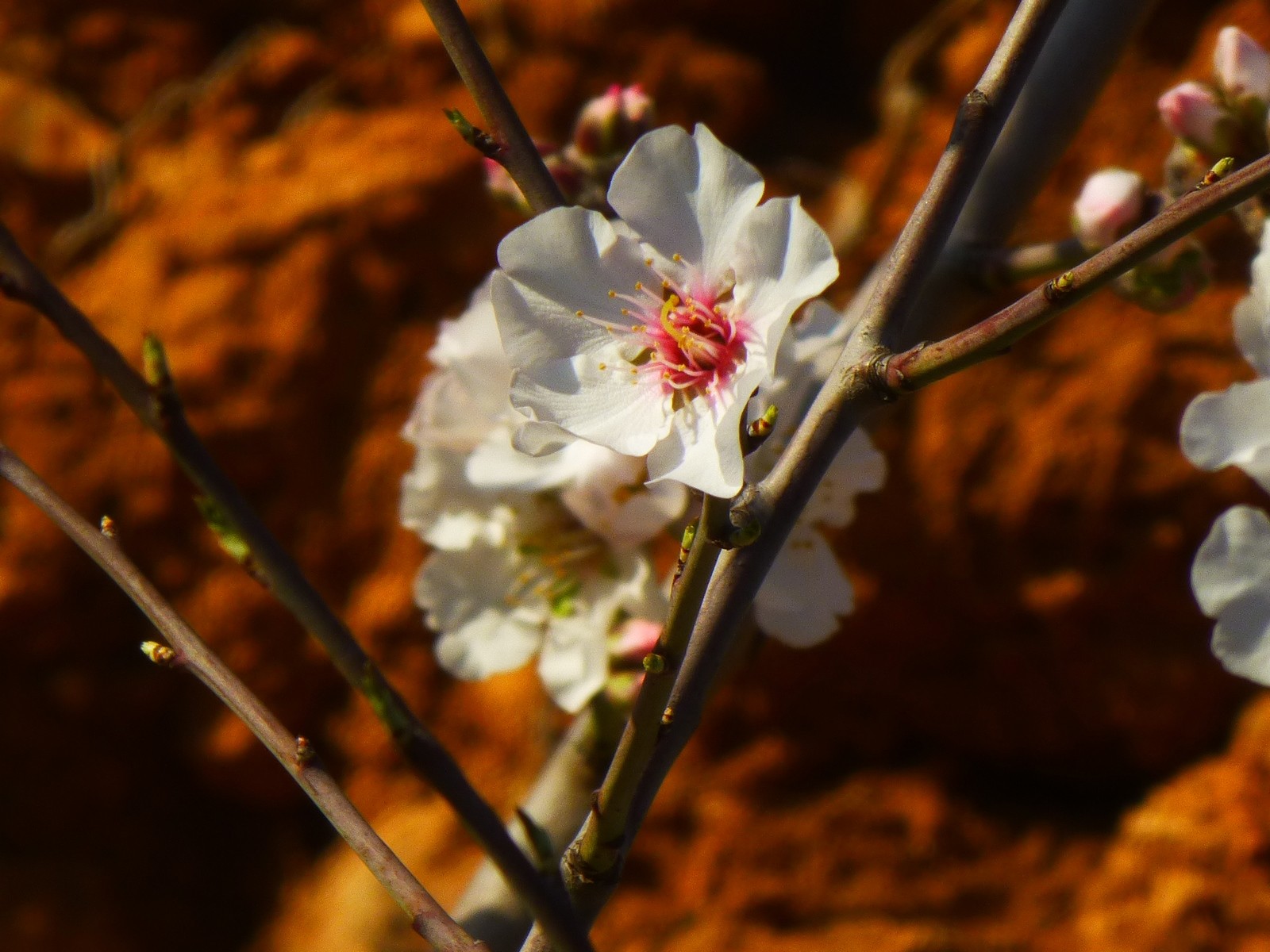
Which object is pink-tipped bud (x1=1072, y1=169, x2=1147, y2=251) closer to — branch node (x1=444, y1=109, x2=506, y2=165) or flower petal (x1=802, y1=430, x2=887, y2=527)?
flower petal (x1=802, y1=430, x2=887, y2=527)

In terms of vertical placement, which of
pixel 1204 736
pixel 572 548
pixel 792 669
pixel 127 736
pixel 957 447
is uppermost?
pixel 572 548

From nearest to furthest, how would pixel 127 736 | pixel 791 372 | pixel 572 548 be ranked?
pixel 791 372 → pixel 572 548 → pixel 127 736

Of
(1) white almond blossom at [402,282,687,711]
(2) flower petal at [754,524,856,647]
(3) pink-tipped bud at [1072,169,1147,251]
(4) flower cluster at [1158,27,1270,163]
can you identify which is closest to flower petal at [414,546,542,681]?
(1) white almond blossom at [402,282,687,711]

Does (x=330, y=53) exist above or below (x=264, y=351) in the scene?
above

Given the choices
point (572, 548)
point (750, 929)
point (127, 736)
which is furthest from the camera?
point (127, 736)

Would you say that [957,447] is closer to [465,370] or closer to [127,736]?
[465,370]

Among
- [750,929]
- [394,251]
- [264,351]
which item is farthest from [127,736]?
[750,929]

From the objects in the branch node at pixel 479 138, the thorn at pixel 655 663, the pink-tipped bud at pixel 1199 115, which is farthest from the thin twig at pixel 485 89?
the pink-tipped bud at pixel 1199 115

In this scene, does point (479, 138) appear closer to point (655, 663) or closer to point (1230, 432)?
point (655, 663)
